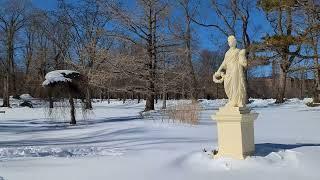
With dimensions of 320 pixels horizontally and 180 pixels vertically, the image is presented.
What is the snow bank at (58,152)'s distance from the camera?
10531 millimetres

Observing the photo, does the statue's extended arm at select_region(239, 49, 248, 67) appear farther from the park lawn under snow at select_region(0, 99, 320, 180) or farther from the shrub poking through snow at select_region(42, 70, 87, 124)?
the shrub poking through snow at select_region(42, 70, 87, 124)

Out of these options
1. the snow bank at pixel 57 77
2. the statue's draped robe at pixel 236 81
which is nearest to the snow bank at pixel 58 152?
the statue's draped robe at pixel 236 81

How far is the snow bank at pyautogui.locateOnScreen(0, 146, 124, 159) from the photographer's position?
415 inches

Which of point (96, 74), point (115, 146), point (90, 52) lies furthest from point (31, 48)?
point (115, 146)

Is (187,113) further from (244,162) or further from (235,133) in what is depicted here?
(244,162)

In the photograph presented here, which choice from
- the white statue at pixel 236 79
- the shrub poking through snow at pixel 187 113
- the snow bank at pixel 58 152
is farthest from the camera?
Result: the shrub poking through snow at pixel 187 113

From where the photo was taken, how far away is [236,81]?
31.8 feet

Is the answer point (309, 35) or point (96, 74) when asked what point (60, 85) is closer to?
point (96, 74)

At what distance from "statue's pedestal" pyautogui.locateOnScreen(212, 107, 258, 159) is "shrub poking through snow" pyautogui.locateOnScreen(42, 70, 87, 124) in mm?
10855

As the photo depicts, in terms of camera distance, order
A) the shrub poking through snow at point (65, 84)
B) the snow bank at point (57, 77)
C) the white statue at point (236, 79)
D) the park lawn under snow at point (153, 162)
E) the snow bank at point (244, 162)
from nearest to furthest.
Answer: the park lawn under snow at point (153, 162) → the snow bank at point (244, 162) → the white statue at point (236, 79) → the snow bank at point (57, 77) → the shrub poking through snow at point (65, 84)

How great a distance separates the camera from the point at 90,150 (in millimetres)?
11273

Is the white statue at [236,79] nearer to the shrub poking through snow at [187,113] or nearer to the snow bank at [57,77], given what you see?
the shrub poking through snow at [187,113]

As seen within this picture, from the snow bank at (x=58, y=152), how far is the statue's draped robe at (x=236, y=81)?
110 inches

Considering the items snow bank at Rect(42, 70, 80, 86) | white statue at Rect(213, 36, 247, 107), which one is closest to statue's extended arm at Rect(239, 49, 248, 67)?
white statue at Rect(213, 36, 247, 107)
